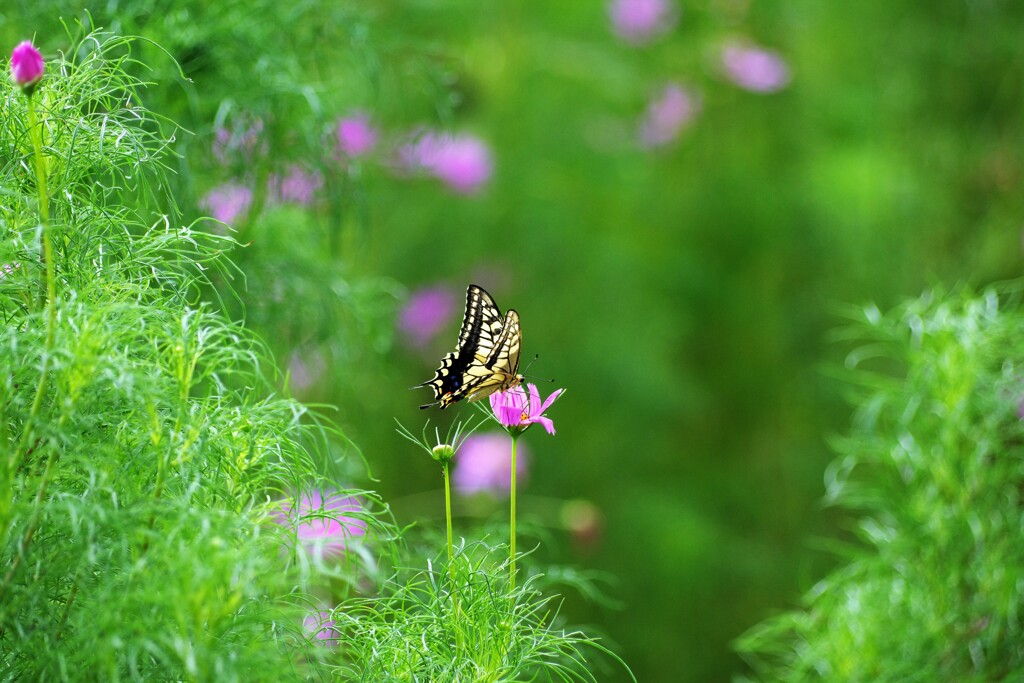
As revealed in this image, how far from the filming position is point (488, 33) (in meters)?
1.94

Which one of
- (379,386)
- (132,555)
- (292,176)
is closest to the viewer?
(132,555)

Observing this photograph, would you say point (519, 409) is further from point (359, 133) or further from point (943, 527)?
point (359, 133)

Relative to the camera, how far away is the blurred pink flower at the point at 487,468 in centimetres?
151

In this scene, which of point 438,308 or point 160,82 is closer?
point 160,82

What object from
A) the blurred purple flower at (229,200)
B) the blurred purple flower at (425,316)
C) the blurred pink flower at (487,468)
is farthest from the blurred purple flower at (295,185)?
the blurred purple flower at (425,316)

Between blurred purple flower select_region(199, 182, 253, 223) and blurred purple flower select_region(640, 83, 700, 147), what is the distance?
1205mm

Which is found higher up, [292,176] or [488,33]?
[488,33]

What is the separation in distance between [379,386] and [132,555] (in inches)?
50.2

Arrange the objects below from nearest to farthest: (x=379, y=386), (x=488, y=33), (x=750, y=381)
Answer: (x=379, y=386)
(x=488, y=33)
(x=750, y=381)

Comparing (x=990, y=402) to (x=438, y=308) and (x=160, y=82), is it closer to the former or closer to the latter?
(x=160, y=82)

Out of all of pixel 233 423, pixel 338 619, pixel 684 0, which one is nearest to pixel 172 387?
pixel 233 423

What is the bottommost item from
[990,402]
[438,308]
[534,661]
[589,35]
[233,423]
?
[534,661]

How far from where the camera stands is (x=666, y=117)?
7.02 feet

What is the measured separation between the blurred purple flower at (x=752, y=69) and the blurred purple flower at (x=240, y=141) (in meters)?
1.31
